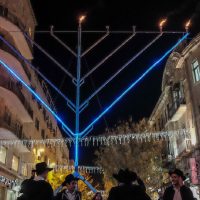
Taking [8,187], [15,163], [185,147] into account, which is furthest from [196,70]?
[8,187]

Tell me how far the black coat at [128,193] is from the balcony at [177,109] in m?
23.5

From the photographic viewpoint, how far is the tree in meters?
29.9

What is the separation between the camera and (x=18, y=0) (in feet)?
91.1

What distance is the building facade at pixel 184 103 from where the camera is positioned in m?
24.7

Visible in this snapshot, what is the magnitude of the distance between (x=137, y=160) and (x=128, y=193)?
2655 cm

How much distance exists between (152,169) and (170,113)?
16.7ft

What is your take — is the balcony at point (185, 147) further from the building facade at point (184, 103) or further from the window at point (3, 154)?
the window at point (3, 154)

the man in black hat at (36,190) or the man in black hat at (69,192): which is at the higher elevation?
the man in black hat at (69,192)

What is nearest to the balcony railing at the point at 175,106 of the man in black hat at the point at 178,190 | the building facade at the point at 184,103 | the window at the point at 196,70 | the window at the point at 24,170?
the building facade at the point at 184,103

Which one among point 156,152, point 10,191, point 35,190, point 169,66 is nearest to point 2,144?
point 10,191

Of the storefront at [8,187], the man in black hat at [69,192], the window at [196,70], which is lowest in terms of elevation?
the man in black hat at [69,192]

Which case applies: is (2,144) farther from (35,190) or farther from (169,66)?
(35,190)

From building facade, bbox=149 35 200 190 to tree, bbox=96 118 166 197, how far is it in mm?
1739

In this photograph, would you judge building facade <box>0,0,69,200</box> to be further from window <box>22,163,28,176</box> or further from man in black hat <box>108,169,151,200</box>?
man in black hat <box>108,169,151,200</box>
